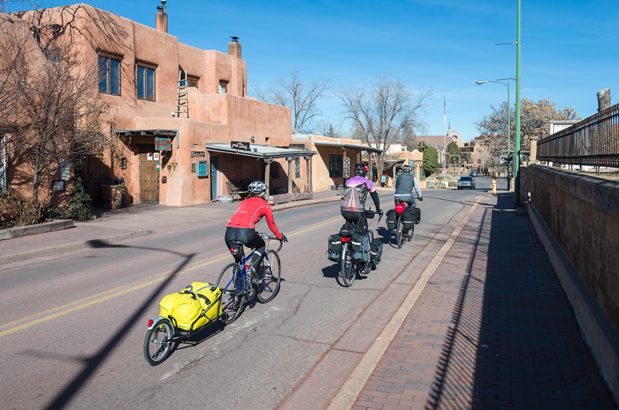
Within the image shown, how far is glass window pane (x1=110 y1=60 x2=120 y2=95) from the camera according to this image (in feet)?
70.2

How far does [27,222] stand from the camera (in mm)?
13930

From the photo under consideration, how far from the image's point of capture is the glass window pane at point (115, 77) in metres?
21.4

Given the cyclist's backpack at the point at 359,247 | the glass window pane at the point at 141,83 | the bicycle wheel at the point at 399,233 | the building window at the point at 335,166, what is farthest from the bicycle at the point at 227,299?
the building window at the point at 335,166

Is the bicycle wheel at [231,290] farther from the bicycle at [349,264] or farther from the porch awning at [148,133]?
the porch awning at [148,133]

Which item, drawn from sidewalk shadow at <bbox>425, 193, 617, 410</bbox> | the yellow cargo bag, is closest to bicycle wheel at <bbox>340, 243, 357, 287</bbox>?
sidewalk shadow at <bbox>425, 193, 617, 410</bbox>

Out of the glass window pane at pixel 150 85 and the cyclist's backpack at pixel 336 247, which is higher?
the glass window pane at pixel 150 85

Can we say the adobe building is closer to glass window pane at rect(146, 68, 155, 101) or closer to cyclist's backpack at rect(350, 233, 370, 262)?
glass window pane at rect(146, 68, 155, 101)

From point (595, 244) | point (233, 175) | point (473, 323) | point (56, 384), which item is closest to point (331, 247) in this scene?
point (473, 323)

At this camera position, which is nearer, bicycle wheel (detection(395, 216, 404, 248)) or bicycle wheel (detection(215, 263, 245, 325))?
bicycle wheel (detection(215, 263, 245, 325))

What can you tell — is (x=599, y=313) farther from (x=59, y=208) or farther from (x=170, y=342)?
(x=59, y=208)

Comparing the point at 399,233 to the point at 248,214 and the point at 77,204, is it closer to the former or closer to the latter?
the point at 248,214

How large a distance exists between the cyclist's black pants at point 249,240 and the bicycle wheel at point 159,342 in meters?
1.50

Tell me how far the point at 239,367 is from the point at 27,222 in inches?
464

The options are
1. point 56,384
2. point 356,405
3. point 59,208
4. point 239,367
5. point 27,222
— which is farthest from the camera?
point 59,208
